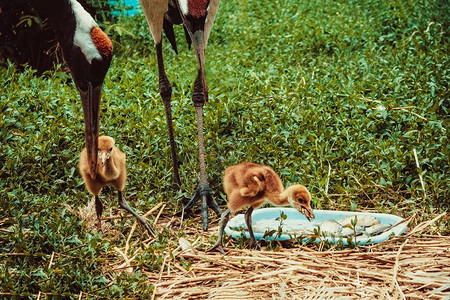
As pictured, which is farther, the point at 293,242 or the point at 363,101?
the point at 363,101

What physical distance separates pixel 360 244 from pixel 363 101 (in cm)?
181

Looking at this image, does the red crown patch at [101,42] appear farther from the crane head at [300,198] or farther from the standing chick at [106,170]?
the crane head at [300,198]

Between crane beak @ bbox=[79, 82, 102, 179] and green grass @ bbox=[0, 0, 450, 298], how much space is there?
0.36 m

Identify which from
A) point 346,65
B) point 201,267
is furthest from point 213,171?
point 346,65

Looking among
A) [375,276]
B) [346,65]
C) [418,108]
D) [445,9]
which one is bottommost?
[375,276]

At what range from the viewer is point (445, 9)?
21.6 ft

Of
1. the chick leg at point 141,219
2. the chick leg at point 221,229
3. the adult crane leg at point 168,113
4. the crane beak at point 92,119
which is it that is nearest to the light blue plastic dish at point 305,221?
the chick leg at point 221,229

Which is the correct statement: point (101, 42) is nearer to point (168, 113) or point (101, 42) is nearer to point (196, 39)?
point (196, 39)

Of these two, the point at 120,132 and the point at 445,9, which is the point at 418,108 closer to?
the point at 120,132

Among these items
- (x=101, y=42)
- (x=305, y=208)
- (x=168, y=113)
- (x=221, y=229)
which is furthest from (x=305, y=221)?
(x=101, y=42)

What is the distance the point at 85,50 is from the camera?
2551mm

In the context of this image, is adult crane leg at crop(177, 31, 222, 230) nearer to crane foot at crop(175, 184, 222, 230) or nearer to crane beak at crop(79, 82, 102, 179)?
crane foot at crop(175, 184, 222, 230)

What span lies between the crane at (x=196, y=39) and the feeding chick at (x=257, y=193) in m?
0.46

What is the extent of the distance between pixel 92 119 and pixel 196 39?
0.84 meters
